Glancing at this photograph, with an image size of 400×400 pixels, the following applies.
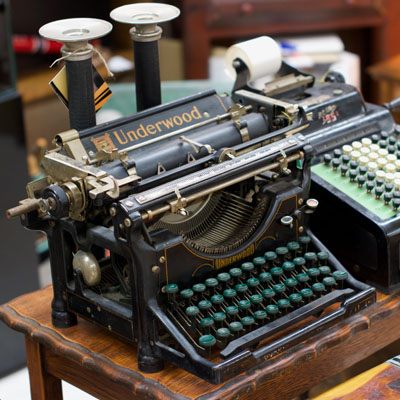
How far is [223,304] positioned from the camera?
9.88ft

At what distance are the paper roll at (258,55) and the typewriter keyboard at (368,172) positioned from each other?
16.5 inches

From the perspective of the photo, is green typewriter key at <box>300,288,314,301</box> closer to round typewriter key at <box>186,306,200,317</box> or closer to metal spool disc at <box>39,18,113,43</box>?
round typewriter key at <box>186,306,200,317</box>

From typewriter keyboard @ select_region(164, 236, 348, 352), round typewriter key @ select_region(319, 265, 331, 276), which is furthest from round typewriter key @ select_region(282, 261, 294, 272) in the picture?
round typewriter key @ select_region(319, 265, 331, 276)

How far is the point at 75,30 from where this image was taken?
2.99 metres

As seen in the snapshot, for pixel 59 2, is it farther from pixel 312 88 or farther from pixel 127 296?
pixel 127 296

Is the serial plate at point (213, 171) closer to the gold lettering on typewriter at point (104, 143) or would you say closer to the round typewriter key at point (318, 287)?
the gold lettering on typewriter at point (104, 143)

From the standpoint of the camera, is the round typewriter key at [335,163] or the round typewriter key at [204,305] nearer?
the round typewriter key at [204,305]

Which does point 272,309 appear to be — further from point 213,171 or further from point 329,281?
point 213,171

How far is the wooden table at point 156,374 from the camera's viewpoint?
2.84 meters

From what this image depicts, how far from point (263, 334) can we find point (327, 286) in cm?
38

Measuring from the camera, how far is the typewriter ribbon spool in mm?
2934

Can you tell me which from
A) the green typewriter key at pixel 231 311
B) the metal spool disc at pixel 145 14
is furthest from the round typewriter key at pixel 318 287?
the metal spool disc at pixel 145 14

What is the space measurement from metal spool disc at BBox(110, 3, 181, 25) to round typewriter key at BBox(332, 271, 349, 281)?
1.06 metres

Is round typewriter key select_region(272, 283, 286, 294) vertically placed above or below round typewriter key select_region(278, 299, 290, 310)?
above
